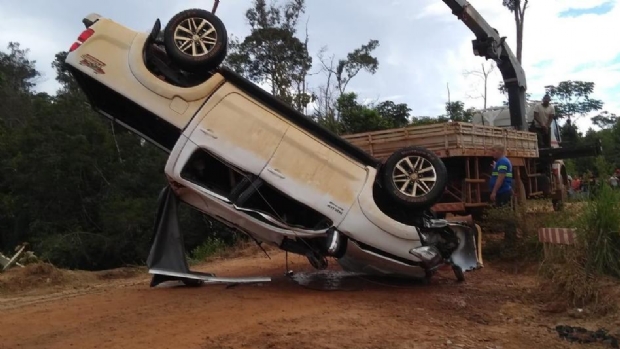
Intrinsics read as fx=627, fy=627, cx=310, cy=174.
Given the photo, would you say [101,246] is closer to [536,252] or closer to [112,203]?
[112,203]

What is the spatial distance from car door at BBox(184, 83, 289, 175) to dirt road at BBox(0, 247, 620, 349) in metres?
1.44

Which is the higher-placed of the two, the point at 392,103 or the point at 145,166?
the point at 392,103

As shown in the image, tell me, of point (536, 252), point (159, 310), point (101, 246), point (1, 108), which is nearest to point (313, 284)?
point (159, 310)

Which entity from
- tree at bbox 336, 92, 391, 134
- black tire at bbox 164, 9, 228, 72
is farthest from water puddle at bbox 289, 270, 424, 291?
tree at bbox 336, 92, 391, 134

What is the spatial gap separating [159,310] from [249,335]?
1.44 meters

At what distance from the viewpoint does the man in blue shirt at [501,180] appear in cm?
895

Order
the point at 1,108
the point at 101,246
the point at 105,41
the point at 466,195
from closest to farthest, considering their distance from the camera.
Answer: the point at 105,41
the point at 466,195
the point at 101,246
the point at 1,108

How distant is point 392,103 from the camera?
→ 85.1 feet

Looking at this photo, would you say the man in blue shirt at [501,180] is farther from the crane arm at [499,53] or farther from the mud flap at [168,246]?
the mud flap at [168,246]

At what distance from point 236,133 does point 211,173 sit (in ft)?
2.25

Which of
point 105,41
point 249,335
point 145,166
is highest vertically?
point 145,166

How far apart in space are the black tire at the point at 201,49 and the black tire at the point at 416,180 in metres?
2.10

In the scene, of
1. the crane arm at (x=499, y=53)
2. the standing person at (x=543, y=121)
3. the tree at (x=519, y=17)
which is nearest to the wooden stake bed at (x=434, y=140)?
the crane arm at (x=499, y=53)

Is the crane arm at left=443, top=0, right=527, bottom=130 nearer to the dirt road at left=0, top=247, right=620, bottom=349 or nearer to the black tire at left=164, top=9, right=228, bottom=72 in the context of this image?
the dirt road at left=0, top=247, right=620, bottom=349
